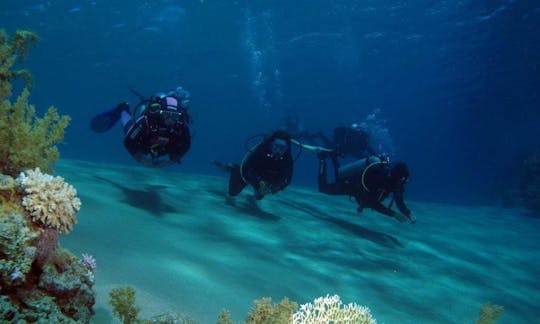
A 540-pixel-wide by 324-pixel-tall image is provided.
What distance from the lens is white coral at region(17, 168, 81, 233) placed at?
284 centimetres

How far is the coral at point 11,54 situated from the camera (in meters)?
5.36

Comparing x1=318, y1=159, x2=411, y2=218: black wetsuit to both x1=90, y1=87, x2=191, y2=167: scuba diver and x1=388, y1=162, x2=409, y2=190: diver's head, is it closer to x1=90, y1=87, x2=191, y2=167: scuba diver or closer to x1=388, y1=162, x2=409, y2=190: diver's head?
x1=388, y1=162, x2=409, y2=190: diver's head

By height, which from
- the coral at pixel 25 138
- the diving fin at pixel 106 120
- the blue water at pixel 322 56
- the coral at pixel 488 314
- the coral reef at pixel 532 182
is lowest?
the coral at pixel 488 314

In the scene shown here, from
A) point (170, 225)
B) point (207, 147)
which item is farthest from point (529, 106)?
point (207, 147)

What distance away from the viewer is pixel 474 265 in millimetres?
8867

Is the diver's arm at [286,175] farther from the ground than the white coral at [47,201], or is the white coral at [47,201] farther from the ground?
the diver's arm at [286,175]

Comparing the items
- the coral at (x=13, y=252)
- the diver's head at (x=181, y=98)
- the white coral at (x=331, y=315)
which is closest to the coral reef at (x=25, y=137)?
the coral at (x=13, y=252)

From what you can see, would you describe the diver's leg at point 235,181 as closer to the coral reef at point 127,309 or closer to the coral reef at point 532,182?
the coral reef at point 127,309

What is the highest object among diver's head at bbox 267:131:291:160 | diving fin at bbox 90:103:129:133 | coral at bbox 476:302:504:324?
diver's head at bbox 267:131:291:160

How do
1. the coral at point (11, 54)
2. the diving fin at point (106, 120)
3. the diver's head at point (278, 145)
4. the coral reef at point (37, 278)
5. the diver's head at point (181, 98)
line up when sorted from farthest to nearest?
the diver's head at point (278, 145) → the diving fin at point (106, 120) → the diver's head at point (181, 98) → the coral at point (11, 54) → the coral reef at point (37, 278)

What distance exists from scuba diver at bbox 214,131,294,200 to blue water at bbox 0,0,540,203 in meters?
23.0

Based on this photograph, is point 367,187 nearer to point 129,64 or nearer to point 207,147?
point 129,64

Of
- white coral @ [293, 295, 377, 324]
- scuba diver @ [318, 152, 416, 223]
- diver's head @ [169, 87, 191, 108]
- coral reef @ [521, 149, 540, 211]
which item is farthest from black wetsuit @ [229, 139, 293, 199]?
coral reef @ [521, 149, 540, 211]

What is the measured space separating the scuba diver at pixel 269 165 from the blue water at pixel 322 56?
23.0 meters
